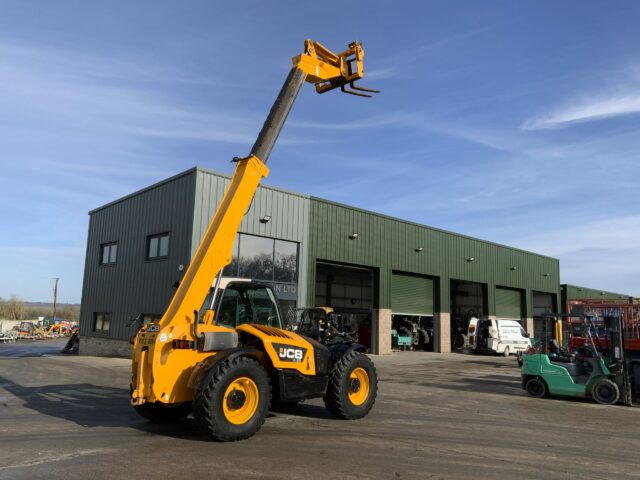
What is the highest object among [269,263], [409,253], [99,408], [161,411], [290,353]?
[409,253]

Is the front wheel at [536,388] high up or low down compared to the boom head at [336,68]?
down

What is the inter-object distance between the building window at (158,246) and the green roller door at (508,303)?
80.0 feet

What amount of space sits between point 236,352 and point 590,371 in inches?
364

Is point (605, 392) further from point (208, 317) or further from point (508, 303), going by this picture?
point (508, 303)

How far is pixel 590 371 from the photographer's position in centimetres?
1171

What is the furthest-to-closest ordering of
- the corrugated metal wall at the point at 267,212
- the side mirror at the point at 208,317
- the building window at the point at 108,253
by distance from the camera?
the building window at the point at 108,253 < the corrugated metal wall at the point at 267,212 < the side mirror at the point at 208,317

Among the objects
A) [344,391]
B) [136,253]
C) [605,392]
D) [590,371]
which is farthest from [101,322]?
[605,392]

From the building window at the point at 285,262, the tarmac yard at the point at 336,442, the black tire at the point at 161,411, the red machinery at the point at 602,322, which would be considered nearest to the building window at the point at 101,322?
the building window at the point at 285,262

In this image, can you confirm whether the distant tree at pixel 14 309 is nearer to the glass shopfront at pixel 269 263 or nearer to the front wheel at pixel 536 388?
the glass shopfront at pixel 269 263

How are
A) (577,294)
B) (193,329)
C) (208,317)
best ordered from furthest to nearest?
(577,294), (208,317), (193,329)

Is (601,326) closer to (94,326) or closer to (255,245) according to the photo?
(255,245)

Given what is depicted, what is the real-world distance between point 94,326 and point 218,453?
2120cm

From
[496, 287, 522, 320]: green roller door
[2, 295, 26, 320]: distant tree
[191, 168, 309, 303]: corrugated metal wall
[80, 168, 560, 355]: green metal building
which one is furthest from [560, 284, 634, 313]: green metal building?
[2, 295, 26, 320]: distant tree

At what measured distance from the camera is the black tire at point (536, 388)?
12125mm
